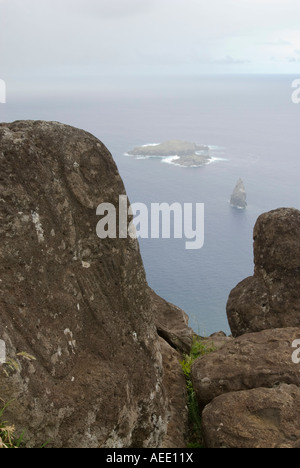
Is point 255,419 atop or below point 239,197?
atop

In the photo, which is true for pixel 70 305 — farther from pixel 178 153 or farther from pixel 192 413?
pixel 178 153

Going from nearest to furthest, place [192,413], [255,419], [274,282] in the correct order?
[255,419], [192,413], [274,282]

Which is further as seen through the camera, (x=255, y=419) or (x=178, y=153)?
(x=178, y=153)

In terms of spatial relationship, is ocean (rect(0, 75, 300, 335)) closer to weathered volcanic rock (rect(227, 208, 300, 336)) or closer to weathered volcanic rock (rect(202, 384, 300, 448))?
weathered volcanic rock (rect(227, 208, 300, 336))

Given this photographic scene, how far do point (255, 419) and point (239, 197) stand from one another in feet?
314

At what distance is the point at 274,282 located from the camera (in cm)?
1297

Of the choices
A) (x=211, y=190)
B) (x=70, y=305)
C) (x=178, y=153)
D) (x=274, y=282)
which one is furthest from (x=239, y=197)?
(x=70, y=305)

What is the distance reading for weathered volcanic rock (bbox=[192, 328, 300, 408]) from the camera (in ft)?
30.3

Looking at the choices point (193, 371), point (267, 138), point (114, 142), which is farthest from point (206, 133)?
point (193, 371)

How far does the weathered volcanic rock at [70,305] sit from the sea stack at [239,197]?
92040 millimetres

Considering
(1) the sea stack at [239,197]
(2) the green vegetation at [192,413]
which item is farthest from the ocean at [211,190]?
(2) the green vegetation at [192,413]

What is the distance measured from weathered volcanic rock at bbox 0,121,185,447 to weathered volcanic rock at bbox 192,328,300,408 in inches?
36.1

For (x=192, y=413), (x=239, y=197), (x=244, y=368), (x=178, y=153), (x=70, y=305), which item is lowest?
(x=239, y=197)

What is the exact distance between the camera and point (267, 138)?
174750 mm
